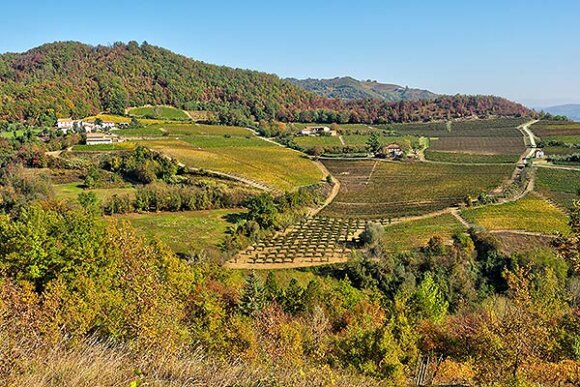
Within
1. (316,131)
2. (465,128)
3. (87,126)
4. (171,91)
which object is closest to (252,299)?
(87,126)

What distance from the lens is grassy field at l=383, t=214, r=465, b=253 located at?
4400cm

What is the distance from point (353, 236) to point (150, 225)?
21.2 meters

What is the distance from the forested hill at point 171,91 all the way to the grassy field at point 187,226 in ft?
254

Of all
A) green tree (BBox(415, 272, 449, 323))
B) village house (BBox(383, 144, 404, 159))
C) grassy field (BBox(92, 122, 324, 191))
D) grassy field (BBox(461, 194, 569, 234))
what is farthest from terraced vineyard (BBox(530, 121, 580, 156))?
green tree (BBox(415, 272, 449, 323))

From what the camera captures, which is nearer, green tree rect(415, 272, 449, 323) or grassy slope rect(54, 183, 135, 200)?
green tree rect(415, 272, 449, 323)

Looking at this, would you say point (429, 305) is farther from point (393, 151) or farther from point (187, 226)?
point (393, 151)

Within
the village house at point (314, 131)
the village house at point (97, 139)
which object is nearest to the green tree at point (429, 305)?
the village house at point (97, 139)

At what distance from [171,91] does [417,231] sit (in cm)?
11904

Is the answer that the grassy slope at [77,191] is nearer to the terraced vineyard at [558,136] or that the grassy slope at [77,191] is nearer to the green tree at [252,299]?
the green tree at [252,299]

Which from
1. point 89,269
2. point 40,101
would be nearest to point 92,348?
point 89,269

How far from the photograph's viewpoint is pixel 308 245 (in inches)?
1751

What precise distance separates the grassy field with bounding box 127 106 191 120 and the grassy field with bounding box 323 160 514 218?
194 feet

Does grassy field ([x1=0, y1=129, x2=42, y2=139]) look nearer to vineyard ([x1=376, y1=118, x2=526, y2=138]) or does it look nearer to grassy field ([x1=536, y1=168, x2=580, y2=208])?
vineyard ([x1=376, y1=118, x2=526, y2=138])

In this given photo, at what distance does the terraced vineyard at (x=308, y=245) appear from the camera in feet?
134
